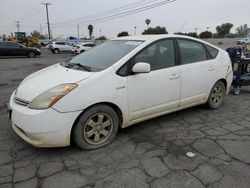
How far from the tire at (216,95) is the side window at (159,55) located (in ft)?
4.55

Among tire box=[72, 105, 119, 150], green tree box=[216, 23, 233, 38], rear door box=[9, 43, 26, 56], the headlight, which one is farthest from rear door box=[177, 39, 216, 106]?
green tree box=[216, 23, 233, 38]

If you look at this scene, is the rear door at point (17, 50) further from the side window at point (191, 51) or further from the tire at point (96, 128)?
the tire at point (96, 128)

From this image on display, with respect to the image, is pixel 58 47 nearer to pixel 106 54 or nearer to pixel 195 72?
pixel 106 54

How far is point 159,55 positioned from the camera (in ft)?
12.5

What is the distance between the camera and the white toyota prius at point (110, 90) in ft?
9.37

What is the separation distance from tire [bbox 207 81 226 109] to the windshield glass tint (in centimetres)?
205

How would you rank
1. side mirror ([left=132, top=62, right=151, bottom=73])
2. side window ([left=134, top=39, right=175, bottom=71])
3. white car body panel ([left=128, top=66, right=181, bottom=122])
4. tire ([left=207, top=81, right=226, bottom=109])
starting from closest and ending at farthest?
1. side mirror ([left=132, top=62, right=151, bottom=73])
2. white car body panel ([left=128, top=66, right=181, bottom=122])
3. side window ([left=134, top=39, right=175, bottom=71])
4. tire ([left=207, top=81, right=226, bottom=109])

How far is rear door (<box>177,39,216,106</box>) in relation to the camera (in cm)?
407

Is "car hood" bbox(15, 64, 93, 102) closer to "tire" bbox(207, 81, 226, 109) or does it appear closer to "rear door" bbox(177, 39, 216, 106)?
"rear door" bbox(177, 39, 216, 106)

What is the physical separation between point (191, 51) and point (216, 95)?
1238 mm

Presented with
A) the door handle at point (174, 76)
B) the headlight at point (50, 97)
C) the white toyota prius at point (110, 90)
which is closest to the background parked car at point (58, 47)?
the white toyota prius at point (110, 90)

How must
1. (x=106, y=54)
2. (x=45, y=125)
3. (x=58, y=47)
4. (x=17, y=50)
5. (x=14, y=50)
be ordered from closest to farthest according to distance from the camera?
(x=45, y=125)
(x=106, y=54)
(x=14, y=50)
(x=17, y=50)
(x=58, y=47)

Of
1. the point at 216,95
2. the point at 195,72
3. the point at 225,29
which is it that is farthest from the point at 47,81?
the point at 225,29

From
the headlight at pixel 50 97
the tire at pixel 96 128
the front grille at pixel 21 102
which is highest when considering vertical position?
the headlight at pixel 50 97
